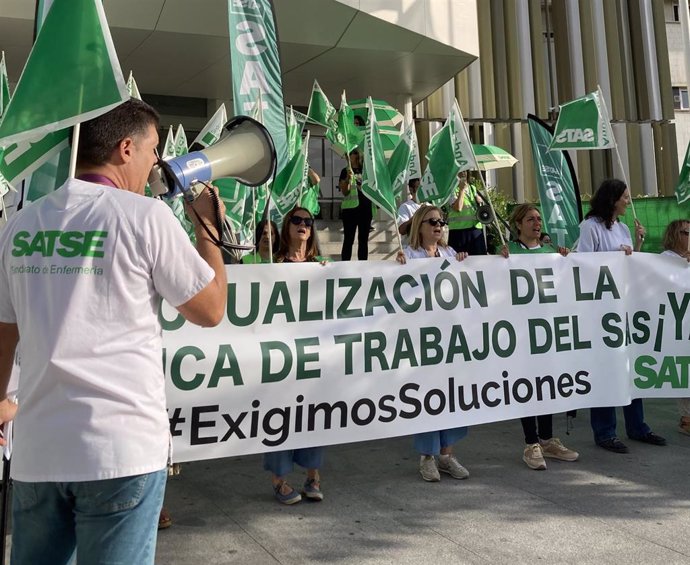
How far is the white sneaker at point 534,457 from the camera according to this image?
15.2ft

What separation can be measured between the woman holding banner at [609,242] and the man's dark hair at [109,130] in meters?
4.23

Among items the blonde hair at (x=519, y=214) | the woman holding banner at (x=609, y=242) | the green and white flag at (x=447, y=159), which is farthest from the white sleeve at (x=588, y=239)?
the green and white flag at (x=447, y=159)

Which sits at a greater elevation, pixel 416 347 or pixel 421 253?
pixel 421 253

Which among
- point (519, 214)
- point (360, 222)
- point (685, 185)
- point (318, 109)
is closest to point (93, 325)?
point (519, 214)

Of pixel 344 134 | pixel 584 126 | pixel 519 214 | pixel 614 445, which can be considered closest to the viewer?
pixel 614 445

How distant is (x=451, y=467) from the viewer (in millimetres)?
4523

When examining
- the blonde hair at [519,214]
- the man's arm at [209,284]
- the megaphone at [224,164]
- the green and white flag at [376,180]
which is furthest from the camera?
the blonde hair at [519,214]

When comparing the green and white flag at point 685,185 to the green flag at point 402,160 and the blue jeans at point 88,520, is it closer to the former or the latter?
the green flag at point 402,160

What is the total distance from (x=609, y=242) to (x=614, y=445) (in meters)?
1.56

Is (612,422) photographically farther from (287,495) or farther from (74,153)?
(74,153)

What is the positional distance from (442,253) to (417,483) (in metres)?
1.60

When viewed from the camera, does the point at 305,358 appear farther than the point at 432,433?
No

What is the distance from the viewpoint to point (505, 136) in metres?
17.5

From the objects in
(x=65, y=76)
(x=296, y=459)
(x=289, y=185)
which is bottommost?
(x=296, y=459)
